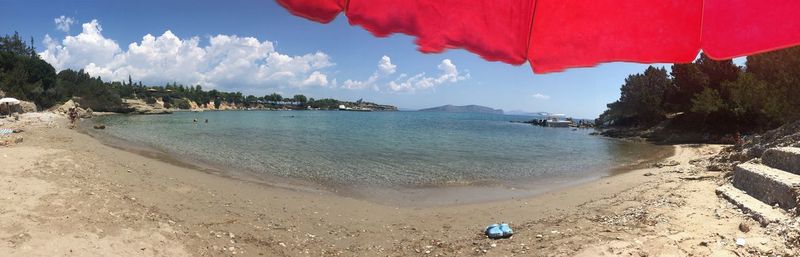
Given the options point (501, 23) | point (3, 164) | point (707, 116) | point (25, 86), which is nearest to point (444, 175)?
point (3, 164)

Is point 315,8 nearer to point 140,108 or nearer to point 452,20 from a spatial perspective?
point 452,20

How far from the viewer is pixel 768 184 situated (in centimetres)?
707

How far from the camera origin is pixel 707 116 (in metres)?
32.5

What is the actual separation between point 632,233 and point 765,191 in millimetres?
2434

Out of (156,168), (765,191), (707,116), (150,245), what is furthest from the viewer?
(707,116)

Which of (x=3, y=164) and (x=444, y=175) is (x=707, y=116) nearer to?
(x=444, y=175)

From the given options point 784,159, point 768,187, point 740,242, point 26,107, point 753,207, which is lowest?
point 26,107

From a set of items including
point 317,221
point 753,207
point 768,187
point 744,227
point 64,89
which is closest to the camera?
point 744,227

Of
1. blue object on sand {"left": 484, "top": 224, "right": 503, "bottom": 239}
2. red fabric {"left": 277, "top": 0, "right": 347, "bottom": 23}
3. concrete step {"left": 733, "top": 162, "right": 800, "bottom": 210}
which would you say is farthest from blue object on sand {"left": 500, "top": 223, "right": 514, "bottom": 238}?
red fabric {"left": 277, "top": 0, "right": 347, "bottom": 23}

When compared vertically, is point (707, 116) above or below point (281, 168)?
above

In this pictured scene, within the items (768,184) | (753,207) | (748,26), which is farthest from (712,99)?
(748,26)

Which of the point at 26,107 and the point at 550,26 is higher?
the point at 550,26

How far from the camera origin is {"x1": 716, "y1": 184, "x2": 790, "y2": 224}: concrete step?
607 centimetres

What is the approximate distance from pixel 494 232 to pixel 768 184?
4.48 m
